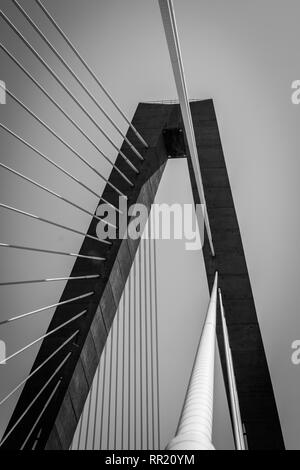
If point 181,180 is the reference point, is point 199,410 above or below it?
below

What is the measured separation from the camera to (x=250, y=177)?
11055 millimetres

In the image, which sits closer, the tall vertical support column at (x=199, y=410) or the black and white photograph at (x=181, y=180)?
the tall vertical support column at (x=199, y=410)

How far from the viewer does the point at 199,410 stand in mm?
1116

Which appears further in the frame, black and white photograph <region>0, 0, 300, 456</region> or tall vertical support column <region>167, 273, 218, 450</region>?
black and white photograph <region>0, 0, 300, 456</region>

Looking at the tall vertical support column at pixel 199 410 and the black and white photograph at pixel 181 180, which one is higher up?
the black and white photograph at pixel 181 180

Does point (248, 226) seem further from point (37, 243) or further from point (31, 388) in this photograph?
point (31, 388)

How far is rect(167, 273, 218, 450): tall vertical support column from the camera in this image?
89cm

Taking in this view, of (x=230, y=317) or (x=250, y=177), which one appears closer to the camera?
(x=230, y=317)

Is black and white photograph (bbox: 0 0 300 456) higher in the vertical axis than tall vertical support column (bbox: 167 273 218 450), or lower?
higher

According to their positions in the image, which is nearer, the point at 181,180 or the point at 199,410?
the point at 199,410

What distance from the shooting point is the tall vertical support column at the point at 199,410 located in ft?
2.92
